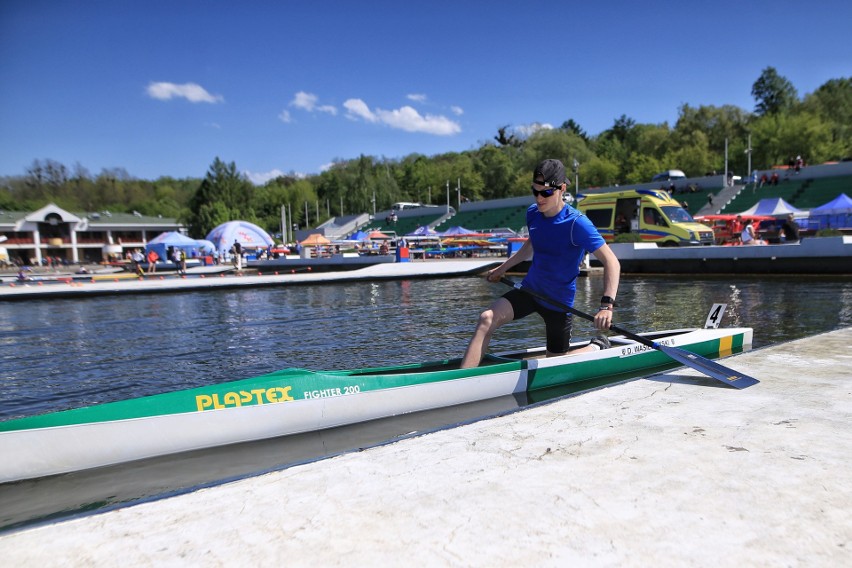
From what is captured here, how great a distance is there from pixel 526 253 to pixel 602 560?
167 inches

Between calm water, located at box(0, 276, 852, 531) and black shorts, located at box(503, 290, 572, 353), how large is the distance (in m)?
0.68

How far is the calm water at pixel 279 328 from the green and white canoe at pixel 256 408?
306cm

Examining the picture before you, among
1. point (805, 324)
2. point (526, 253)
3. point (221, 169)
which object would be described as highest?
point (221, 169)

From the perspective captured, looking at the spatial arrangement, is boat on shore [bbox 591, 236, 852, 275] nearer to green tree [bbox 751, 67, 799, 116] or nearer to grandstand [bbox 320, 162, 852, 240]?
grandstand [bbox 320, 162, 852, 240]

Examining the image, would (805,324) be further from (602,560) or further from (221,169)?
(221,169)

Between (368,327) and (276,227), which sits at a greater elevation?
(276,227)

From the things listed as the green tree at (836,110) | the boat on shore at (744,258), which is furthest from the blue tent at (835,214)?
the green tree at (836,110)

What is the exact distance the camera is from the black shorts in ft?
19.2

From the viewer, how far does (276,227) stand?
127812 millimetres

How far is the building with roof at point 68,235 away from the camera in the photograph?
6400 centimetres

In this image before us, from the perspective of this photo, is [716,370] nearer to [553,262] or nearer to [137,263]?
[553,262]

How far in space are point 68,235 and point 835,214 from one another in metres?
76.7

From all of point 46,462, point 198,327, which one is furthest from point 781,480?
point 198,327

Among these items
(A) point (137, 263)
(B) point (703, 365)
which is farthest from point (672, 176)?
(B) point (703, 365)
